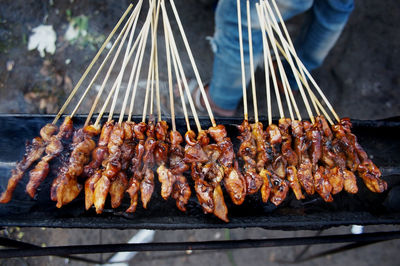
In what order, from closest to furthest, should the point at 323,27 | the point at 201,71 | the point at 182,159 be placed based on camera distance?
1. the point at 182,159
2. the point at 323,27
3. the point at 201,71

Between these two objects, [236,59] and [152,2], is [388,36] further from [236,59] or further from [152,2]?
[152,2]

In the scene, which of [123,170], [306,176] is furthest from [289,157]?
[123,170]

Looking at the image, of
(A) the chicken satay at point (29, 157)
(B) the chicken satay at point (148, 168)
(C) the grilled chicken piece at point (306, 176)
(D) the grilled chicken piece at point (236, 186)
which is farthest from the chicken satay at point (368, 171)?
(A) the chicken satay at point (29, 157)

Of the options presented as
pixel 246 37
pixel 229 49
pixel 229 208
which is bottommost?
pixel 229 208

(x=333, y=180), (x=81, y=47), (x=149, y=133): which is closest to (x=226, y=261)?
(x=333, y=180)

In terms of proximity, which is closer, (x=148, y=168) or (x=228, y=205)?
(x=148, y=168)

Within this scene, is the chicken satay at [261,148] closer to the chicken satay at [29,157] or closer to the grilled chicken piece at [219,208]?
the grilled chicken piece at [219,208]

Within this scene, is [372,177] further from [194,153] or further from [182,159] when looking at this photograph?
[182,159]
